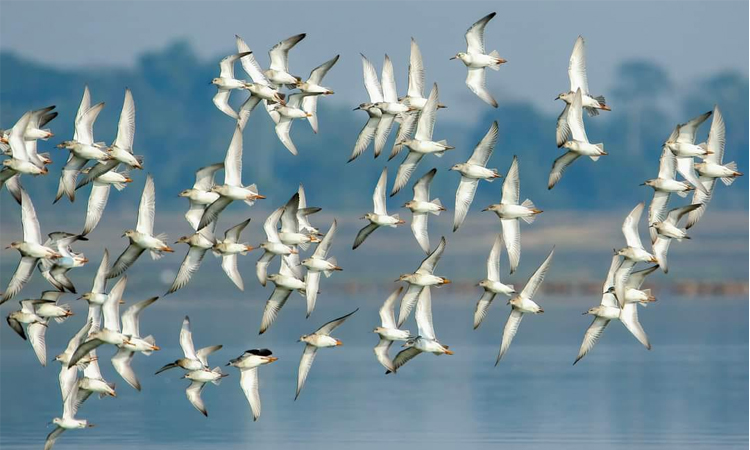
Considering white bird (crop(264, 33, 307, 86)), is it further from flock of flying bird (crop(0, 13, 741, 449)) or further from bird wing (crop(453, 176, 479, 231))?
bird wing (crop(453, 176, 479, 231))

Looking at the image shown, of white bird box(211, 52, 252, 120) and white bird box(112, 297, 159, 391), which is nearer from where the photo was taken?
white bird box(112, 297, 159, 391)

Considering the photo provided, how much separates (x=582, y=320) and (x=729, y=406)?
180 feet

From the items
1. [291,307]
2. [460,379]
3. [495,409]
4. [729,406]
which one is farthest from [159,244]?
[291,307]

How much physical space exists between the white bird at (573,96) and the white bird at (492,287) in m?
2.40

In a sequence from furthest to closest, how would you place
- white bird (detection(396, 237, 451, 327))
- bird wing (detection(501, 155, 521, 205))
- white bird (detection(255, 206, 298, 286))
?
1. white bird (detection(255, 206, 298, 286))
2. white bird (detection(396, 237, 451, 327))
3. bird wing (detection(501, 155, 521, 205))

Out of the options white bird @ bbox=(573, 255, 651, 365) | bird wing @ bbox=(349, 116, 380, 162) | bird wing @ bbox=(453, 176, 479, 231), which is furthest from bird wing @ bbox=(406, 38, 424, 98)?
white bird @ bbox=(573, 255, 651, 365)

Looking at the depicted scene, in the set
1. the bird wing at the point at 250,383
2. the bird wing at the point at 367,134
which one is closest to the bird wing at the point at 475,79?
the bird wing at the point at 367,134

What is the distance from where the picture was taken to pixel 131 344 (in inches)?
1172

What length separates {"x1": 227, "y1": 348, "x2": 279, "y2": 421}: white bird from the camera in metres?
30.1

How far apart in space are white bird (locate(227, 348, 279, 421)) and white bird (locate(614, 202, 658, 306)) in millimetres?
6649

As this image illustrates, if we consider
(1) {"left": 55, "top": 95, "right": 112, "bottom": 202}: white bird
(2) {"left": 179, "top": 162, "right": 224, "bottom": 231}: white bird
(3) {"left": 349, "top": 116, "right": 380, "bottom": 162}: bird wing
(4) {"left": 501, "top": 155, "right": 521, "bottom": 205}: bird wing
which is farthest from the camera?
(3) {"left": 349, "top": 116, "right": 380, "bottom": 162}: bird wing

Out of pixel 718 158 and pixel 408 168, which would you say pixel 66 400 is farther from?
pixel 718 158

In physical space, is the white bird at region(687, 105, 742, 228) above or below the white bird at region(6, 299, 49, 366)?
above

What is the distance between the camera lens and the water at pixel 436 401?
3388 centimetres
